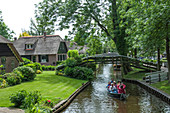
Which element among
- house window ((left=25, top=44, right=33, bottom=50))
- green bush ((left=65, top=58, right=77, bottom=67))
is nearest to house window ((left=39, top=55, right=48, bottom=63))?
house window ((left=25, top=44, right=33, bottom=50))

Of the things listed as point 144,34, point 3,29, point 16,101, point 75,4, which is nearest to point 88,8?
point 75,4

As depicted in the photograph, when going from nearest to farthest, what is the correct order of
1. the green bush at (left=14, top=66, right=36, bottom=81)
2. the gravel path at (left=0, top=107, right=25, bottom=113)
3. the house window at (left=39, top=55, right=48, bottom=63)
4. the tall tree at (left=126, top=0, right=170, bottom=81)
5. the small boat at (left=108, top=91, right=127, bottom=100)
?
1. the gravel path at (left=0, top=107, right=25, bottom=113)
2. the tall tree at (left=126, top=0, right=170, bottom=81)
3. the small boat at (left=108, top=91, right=127, bottom=100)
4. the green bush at (left=14, top=66, right=36, bottom=81)
5. the house window at (left=39, top=55, right=48, bottom=63)

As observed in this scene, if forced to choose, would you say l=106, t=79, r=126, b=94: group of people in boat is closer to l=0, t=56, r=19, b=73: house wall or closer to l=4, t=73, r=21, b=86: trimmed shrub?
l=4, t=73, r=21, b=86: trimmed shrub

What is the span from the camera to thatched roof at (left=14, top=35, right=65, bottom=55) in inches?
1635

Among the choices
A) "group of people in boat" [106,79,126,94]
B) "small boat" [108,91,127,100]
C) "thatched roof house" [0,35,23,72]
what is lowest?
"small boat" [108,91,127,100]

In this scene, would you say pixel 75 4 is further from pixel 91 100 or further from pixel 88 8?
pixel 91 100

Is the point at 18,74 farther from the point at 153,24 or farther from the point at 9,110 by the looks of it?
the point at 153,24

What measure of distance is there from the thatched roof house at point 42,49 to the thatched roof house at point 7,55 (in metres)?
16.6

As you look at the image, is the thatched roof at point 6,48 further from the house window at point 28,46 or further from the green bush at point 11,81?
the house window at point 28,46

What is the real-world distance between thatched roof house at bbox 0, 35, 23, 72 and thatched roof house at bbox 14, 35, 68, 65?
16567mm

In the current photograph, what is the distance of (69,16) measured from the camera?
90.7ft

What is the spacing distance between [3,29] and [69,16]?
42949 mm

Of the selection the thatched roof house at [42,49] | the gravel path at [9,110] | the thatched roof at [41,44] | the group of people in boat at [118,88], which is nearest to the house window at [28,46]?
the thatched roof house at [42,49]

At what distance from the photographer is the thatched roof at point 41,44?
4153cm
